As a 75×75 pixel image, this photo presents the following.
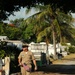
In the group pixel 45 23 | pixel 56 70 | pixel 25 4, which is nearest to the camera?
pixel 25 4

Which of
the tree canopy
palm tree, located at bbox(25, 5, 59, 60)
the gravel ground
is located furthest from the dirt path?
palm tree, located at bbox(25, 5, 59, 60)

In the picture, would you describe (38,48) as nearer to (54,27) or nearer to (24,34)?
(54,27)

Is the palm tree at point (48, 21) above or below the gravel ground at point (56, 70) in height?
above

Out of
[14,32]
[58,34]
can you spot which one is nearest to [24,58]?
[58,34]

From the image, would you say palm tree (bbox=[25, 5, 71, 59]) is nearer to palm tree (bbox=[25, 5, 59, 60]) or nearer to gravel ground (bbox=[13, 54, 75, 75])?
palm tree (bbox=[25, 5, 59, 60])

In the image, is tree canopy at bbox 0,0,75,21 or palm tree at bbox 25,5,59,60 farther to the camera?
palm tree at bbox 25,5,59,60

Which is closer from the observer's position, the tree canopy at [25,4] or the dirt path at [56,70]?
the tree canopy at [25,4]

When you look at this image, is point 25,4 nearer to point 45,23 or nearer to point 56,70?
point 56,70

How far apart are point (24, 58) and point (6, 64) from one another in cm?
276

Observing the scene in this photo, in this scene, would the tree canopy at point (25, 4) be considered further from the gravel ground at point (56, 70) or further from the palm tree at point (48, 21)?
the palm tree at point (48, 21)

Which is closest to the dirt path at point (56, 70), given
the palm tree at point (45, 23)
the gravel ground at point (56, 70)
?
the gravel ground at point (56, 70)

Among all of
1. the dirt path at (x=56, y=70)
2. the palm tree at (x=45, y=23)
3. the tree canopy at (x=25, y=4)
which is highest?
the palm tree at (x=45, y=23)

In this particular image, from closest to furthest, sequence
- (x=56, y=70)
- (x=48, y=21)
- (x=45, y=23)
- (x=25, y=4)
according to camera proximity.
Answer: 1. (x=25, y=4)
2. (x=56, y=70)
3. (x=48, y=21)
4. (x=45, y=23)

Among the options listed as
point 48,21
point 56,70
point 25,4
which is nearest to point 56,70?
point 56,70
